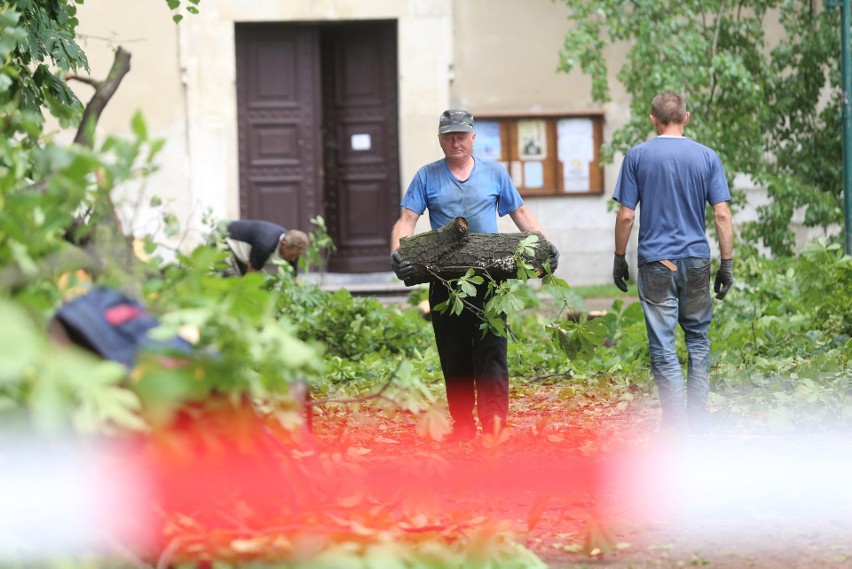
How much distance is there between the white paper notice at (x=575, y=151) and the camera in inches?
650

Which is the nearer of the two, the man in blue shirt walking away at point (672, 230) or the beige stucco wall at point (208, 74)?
the man in blue shirt walking away at point (672, 230)

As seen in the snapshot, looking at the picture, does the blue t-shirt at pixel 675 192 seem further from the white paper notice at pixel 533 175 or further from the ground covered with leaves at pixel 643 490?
the white paper notice at pixel 533 175

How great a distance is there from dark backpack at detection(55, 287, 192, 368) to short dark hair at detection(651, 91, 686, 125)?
167 inches

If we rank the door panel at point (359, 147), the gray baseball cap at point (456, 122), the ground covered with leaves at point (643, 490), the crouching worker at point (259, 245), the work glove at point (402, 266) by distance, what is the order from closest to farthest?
1. the ground covered with leaves at point (643, 490)
2. the work glove at point (402, 266)
3. the gray baseball cap at point (456, 122)
4. the crouching worker at point (259, 245)
5. the door panel at point (359, 147)

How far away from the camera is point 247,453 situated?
11.0 ft

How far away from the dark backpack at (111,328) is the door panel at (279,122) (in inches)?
532

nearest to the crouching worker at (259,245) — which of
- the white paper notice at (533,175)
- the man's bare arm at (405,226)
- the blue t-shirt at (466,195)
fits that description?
the man's bare arm at (405,226)

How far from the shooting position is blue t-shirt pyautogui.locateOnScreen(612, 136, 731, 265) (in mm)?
6859

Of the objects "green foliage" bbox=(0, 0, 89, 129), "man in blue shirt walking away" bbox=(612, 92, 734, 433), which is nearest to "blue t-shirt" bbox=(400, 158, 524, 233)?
"man in blue shirt walking away" bbox=(612, 92, 734, 433)

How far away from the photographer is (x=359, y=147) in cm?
1694

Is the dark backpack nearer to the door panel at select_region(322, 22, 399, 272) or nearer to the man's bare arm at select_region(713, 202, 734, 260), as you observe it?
the man's bare arm at select_region(713, 202, 734, 260)

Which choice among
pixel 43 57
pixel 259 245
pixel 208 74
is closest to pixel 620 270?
pixel 43 57

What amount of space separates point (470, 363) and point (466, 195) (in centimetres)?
89

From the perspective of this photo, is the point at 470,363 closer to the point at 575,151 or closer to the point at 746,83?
the point at 746,83
